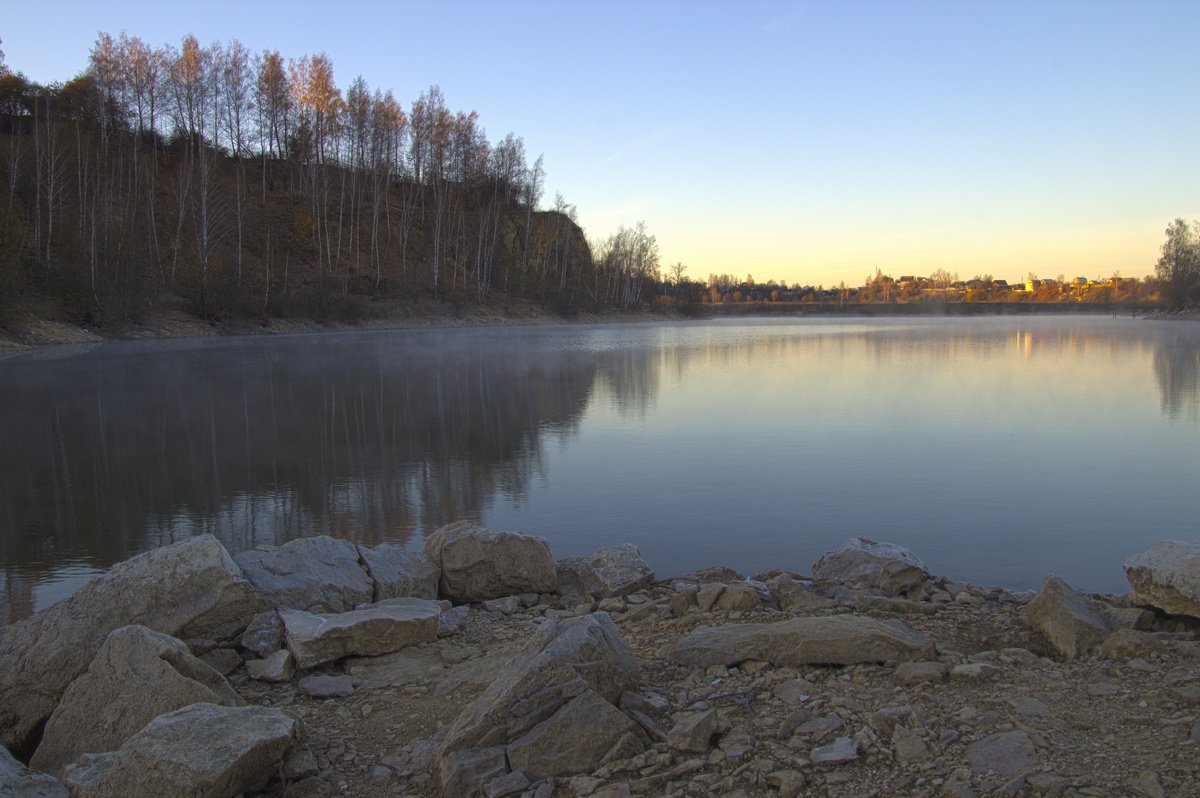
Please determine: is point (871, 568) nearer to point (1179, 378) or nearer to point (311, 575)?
point (311, 575)

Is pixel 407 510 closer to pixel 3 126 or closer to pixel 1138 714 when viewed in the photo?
pixel 1138 714

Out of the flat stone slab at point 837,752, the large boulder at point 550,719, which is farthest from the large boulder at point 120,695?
the flat stone slab at point 837,752

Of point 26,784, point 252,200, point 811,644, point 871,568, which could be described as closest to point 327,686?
point 26,784

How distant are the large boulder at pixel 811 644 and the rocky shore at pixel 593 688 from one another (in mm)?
13

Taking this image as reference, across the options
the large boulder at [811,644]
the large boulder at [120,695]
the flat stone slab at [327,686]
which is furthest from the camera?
the flat stone slab at [327,686]

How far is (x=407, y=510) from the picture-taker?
924cm

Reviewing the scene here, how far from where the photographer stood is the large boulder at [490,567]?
20.5ft

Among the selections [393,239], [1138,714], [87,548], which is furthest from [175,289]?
[1138,714]

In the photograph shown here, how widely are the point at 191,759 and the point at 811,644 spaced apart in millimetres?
2841

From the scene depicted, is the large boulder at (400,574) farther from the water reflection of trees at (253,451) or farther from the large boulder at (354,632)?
the water reflection of trees at (253,451)

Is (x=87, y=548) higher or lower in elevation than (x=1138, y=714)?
lower

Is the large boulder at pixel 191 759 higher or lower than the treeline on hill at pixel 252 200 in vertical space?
lower

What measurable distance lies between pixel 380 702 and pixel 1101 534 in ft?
22.6

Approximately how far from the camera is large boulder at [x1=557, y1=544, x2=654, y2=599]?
20.6 ft
